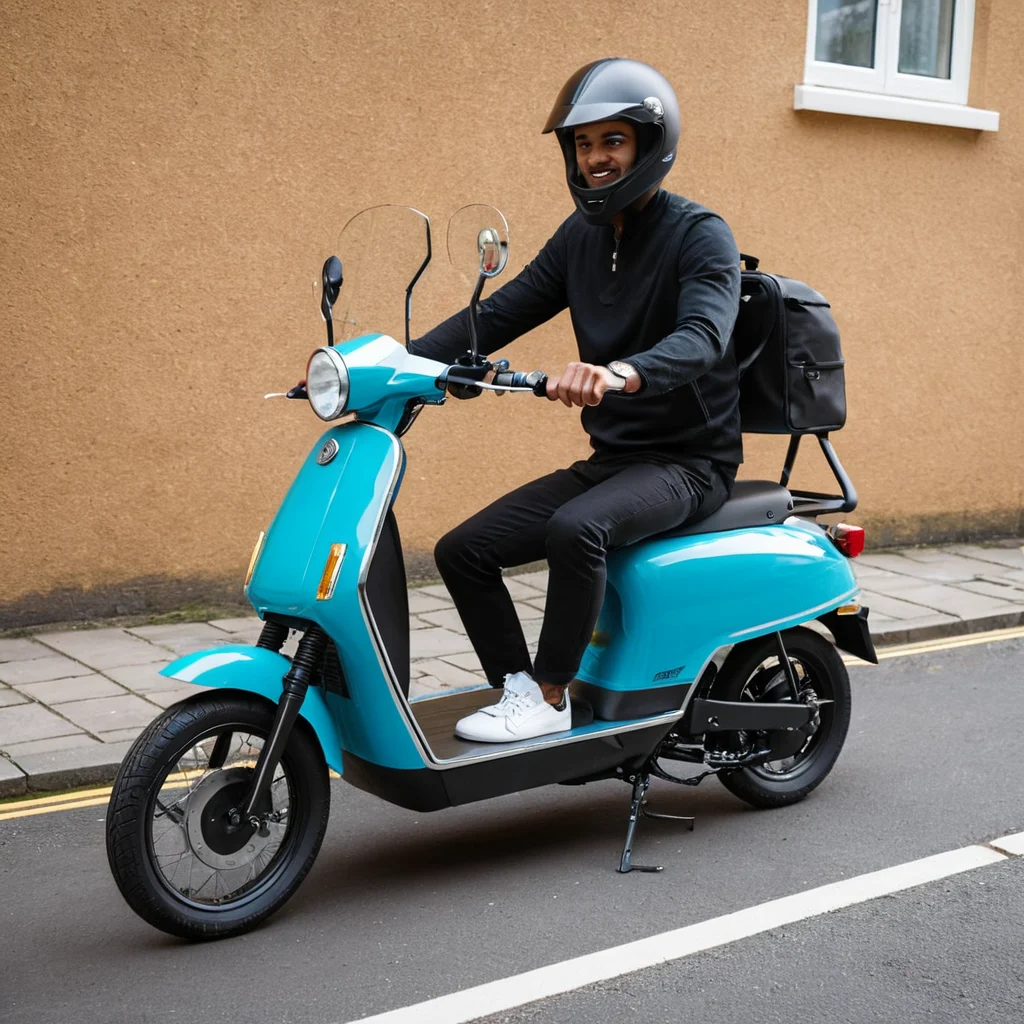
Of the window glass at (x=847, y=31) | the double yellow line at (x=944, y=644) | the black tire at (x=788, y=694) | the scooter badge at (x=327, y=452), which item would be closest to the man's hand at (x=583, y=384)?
the scooter badge at (x=327, y=452)

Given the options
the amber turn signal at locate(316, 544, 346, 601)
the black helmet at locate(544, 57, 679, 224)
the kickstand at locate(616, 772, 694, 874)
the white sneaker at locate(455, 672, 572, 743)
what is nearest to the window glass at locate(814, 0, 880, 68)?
the black helmet at locate(544, 57, 679, 224)

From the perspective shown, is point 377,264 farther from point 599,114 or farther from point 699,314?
point 699,314

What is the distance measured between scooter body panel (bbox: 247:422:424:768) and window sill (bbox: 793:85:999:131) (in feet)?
17.7

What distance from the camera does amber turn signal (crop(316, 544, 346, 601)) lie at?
3.38 meters

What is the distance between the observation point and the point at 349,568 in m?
3.40

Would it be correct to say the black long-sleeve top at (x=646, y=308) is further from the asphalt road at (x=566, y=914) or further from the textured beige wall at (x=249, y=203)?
the textured beige wall at (x=249, y=203)

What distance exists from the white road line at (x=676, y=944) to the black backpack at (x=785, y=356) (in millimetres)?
1281

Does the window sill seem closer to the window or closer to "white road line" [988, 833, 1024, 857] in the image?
the window

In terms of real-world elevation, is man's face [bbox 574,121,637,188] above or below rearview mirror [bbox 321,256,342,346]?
above

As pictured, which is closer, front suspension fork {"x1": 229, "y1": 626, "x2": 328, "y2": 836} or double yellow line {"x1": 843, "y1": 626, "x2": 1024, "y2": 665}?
front suspension fork {"x1": 229, "y1": 626, "x2": 328, "y2": 836}

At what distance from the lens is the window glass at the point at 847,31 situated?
8.35 meters

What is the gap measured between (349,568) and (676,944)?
1.22 m

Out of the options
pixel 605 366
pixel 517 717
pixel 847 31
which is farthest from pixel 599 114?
pixel 847 31

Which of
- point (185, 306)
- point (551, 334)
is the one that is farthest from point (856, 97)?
point (185, 306)
